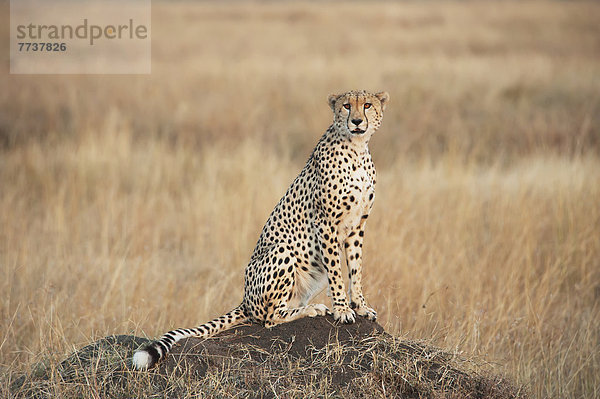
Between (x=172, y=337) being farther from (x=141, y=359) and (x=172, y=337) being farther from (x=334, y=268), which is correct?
(x=334, y=268)

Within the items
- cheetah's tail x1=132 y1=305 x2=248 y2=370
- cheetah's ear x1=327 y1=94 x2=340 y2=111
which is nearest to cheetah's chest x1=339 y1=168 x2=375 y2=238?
cheetah's ear x1=327 y1=94 x2=340 y2=111

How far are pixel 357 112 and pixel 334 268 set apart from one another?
71cm

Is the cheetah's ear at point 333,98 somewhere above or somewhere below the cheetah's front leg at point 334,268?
above

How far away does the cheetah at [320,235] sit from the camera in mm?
3133

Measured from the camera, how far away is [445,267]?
17.4ft

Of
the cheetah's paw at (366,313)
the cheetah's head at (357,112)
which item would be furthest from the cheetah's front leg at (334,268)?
the cheetah's head at (357,112)

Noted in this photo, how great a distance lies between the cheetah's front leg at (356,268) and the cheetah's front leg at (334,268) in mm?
108

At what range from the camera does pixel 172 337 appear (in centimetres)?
300

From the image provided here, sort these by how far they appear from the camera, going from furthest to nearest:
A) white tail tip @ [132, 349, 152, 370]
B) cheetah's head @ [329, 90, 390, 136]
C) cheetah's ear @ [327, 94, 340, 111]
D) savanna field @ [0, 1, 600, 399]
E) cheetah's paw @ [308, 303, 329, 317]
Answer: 1. savanna field @ [0, 1, 600, 399]
2. cheetah's paw @ [308, 303, 329, 317]
3. cheetah's ear @ [327, 94, 340, 111]
4. cheetah's head @ [329, 90, 390, 136]
5. white tail tip @ [132, 349, 152, 370]

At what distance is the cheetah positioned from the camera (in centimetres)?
313

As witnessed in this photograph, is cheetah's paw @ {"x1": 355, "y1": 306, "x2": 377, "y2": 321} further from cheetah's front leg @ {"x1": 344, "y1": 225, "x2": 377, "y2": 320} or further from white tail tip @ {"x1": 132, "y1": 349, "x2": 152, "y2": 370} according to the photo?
white tail tip @ {"x1": 132, "y1": 349, "x2": 152, "y2": 370}

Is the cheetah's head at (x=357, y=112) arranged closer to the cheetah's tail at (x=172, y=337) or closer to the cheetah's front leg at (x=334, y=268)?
the cheetah's front leg at (x=334, y=268)

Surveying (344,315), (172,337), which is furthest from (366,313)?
(172,337)

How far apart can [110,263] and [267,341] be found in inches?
104
